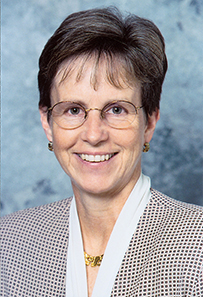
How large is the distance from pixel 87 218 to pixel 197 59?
1692 mm

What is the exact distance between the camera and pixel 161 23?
377 centimetres

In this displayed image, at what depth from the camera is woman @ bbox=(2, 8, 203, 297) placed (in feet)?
8.15

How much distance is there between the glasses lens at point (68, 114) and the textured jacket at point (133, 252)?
0.61 meters

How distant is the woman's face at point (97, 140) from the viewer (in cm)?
248

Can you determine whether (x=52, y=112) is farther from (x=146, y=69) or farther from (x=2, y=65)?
(x=2, y=65)

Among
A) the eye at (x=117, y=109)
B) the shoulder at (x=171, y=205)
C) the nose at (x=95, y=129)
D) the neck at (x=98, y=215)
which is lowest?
the neck at (x=98, y=215)

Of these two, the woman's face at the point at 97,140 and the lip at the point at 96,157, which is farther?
the lip at the point at 96,157

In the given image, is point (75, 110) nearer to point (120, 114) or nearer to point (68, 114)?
point (68, 114)

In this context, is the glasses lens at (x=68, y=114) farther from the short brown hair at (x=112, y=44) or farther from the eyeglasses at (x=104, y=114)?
the short brown hair at (x=112, y=44)

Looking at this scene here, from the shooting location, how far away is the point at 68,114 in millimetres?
2596

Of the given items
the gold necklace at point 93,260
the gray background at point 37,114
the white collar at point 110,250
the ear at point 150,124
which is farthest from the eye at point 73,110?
the gray background at point 37,114

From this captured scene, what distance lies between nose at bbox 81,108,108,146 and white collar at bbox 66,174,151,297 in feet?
1.34

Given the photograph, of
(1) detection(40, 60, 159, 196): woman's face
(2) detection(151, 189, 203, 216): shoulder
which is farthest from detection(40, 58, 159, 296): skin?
(2) detection(151, 189, 203, 216): shoulder

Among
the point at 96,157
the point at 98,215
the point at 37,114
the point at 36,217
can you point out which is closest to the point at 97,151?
the point at 96,157
